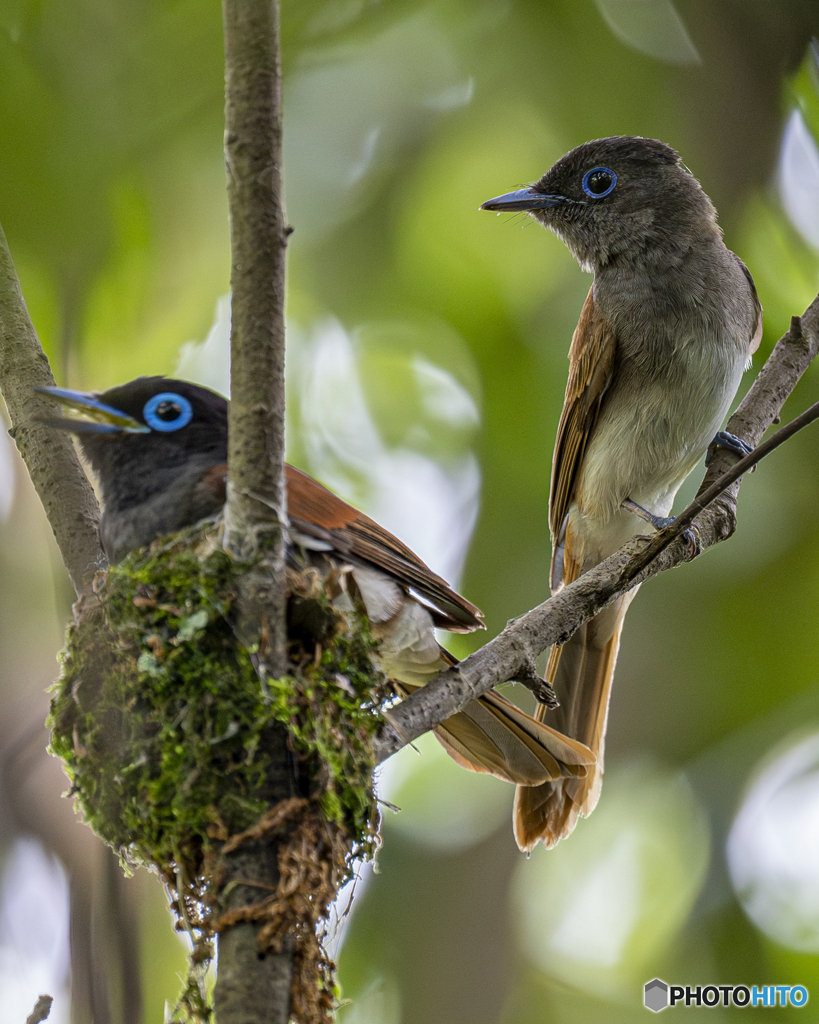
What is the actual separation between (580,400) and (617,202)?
968 mm

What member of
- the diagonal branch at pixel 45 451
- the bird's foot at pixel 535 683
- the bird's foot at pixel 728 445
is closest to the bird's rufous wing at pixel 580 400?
the bird's foot at pixel 728 445

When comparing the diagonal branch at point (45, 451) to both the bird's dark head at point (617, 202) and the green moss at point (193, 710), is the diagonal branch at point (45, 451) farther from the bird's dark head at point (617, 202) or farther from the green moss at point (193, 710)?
the bird's dark head at point (617, 202)

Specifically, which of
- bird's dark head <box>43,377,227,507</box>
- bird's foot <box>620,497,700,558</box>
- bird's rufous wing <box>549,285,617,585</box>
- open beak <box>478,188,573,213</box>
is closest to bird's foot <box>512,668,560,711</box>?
bird's foot <box>620,497,700,558</box>

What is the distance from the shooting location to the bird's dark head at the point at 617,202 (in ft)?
→ 14.7

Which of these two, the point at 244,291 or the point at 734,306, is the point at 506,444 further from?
the point at 244,291

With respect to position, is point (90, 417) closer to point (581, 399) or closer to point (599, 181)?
point (581, 399)

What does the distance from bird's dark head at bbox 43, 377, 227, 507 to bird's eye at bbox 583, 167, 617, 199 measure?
2.49 metres

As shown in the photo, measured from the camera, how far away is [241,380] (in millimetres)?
2029

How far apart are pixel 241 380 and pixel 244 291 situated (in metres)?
0.18

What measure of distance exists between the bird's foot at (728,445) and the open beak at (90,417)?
2154 millimetres

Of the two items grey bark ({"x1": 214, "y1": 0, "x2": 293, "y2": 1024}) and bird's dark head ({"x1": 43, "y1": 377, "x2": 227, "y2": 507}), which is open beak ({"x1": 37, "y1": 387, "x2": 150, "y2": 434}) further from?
grey bark ({"x1": 214, "y1": 0, "x2": 293, "y2": 1024})

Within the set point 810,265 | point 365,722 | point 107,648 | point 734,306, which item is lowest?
point 365,722

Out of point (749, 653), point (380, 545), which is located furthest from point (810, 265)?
point (380, 545)

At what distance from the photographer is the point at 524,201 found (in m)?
4.72
